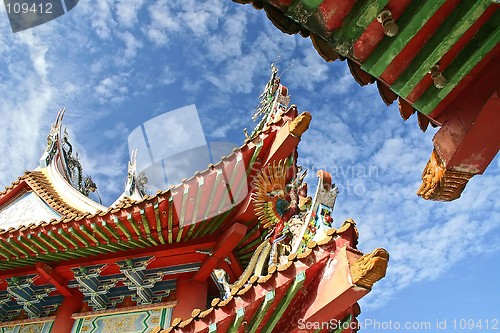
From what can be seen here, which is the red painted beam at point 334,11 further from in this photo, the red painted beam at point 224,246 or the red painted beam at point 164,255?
the red painted beam at point 164,255

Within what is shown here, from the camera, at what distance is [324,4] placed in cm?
239

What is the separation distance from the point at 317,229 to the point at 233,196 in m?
1.72

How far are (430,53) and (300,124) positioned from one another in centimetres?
419

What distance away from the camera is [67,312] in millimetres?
7738

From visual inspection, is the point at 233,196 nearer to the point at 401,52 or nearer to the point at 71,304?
the point at 71,304

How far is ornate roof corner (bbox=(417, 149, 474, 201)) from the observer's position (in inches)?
121

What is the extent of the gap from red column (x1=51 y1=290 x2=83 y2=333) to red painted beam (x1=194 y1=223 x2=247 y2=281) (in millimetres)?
2335

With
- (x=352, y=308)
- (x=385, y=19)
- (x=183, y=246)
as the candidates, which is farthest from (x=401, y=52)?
(x=183, y=246)

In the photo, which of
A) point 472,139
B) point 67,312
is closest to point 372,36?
point 472,139

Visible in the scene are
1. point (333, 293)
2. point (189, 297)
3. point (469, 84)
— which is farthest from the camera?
point (189, 297)

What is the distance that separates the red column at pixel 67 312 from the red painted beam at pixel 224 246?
234 centimetres

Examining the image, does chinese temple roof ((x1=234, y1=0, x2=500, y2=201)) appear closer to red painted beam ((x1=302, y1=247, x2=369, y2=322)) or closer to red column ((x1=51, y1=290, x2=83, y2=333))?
red painted beam ((x1=302, y1=247, x2=369, y2=322))

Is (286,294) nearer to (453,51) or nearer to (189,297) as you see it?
(189,297)

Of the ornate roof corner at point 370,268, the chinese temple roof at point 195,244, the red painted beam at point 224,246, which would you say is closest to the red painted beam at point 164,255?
the chinese temple roof at point 195,244
